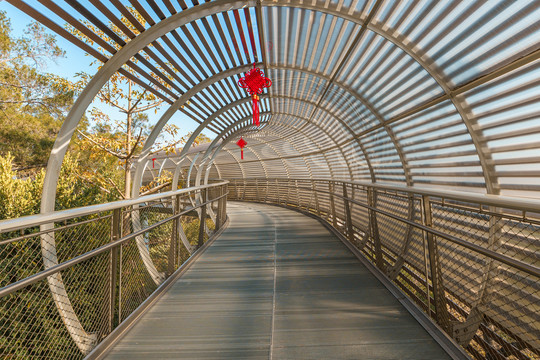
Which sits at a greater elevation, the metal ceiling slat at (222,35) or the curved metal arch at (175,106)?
the metal ceiling slat at (222,35)

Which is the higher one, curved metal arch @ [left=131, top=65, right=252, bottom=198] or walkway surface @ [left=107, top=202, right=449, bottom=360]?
curved metal arch @ [left=131, top=65, right=252, bottom=198]

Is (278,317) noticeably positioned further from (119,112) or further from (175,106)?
(119,112)

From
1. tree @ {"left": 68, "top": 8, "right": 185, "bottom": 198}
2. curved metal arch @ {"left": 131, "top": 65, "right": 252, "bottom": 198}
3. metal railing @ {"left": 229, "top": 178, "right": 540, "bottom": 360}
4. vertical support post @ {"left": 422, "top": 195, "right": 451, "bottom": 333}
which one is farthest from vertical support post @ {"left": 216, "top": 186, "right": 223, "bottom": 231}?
vertical support post @ {"left": 422, "top": 195, "right": 451, "bottom": 333}

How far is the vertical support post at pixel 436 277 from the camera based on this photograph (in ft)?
8.64

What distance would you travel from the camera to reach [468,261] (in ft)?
16.5

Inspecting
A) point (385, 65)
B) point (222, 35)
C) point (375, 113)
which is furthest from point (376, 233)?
point (375, 113)

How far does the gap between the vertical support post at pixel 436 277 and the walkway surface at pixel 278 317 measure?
21cm

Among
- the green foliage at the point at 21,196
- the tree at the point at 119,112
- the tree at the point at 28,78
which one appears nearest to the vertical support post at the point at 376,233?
the green foliage at the point at 21,196

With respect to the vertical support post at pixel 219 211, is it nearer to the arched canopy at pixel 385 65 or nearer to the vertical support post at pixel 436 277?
the arched canopy at pixel 385 65

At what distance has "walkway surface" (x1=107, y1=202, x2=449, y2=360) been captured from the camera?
2.44m

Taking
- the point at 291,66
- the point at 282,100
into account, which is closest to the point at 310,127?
the point at 282,100

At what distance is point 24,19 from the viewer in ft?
38.9

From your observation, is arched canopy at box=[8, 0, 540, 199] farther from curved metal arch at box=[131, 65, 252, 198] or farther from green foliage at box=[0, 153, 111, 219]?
green foliage at box=[0, 153, 111, 219]

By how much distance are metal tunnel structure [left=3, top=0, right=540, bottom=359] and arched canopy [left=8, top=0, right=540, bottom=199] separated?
0.02m
